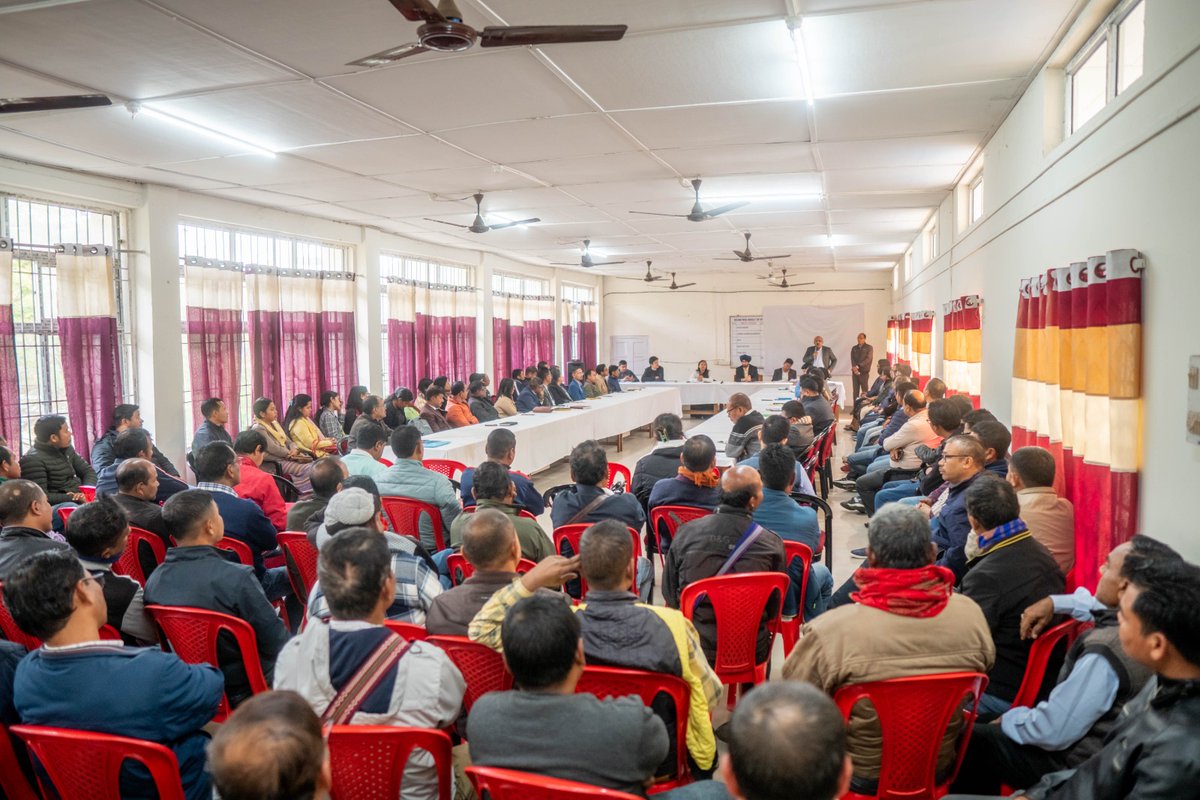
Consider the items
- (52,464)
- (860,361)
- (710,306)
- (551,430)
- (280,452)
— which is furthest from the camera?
(710,306)

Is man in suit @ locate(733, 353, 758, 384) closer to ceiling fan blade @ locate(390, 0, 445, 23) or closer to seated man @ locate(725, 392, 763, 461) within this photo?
seated man @ locate(725, 392, 763, 461)

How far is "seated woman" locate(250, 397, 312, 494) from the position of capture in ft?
20.3

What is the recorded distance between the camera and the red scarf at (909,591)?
194 cm

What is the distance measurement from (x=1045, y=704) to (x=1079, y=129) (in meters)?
2.79

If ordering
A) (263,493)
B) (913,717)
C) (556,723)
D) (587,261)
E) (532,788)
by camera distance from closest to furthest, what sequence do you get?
(532,788) < (556,723) < (913,717) < (263,493) < (587,261)

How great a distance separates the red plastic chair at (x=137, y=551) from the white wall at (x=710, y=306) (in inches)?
556

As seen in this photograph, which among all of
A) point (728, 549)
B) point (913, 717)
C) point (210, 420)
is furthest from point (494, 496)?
point (210, 420)

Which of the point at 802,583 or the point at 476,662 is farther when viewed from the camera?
the point at 802,583

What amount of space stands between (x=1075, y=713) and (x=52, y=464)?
5602 mm

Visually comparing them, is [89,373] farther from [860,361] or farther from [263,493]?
[860,361]

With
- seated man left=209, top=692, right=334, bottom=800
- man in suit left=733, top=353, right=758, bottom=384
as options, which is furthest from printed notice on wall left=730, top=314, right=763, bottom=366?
seated man left=209, top=692, right=334, bottom=800

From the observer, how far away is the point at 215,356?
7.24 metres

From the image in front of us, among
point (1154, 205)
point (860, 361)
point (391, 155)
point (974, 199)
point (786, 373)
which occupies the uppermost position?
point (391, 155)

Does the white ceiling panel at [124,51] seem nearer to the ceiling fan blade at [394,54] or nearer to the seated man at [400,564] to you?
the ceiling fan blade at [394,54]
